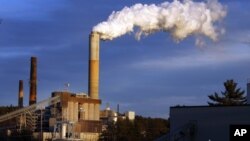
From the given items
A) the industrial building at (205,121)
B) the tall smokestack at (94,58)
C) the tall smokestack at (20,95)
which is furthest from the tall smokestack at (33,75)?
the industrial building at (205,121)

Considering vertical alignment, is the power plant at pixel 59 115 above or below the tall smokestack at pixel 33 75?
below

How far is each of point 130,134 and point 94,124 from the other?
336 inches

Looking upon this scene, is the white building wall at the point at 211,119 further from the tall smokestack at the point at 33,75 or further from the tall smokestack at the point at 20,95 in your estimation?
the tall smokestack at the point at 20,95

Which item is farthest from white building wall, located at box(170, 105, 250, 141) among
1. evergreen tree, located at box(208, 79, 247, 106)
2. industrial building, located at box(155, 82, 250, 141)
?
evergreen tree, located at box(208, 79, 247, 106)

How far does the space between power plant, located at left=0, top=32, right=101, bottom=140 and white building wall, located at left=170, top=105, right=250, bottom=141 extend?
6194 centimetres

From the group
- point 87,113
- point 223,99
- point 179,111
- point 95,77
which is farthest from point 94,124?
point 179,111

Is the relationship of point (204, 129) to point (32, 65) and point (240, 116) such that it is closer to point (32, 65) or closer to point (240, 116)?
point (240, 116)

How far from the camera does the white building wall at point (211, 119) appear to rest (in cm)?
4562

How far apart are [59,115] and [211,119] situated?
79337mm

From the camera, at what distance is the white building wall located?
4562cm

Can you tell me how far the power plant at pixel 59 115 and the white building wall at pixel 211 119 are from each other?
6194 centimetres

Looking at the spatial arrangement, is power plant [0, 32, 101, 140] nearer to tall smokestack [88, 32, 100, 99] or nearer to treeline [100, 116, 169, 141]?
treeline [100, 116, 169, 141]

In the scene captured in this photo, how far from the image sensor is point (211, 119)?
156 feet

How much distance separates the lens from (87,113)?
129 meters
